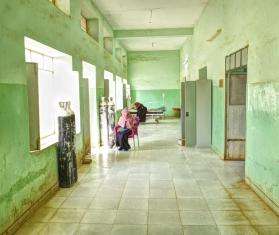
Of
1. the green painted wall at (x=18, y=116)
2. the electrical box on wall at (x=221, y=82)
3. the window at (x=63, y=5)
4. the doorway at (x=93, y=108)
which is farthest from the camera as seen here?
the doorway at (x=93, y=108)

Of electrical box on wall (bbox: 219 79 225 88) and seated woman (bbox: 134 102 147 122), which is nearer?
electrical box on wall (bbox: 219 79 225 88)

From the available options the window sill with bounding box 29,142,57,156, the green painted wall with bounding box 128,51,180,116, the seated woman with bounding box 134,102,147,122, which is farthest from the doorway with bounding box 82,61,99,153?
the green painted wall with bounding box 128,51,180,116

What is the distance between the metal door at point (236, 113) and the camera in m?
6.61

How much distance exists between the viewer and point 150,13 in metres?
9.41

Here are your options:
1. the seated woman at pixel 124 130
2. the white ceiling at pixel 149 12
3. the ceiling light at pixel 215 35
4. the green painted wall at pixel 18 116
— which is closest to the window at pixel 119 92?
the white ceiling at pixel 149 12

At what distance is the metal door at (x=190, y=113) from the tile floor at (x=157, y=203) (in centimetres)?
201

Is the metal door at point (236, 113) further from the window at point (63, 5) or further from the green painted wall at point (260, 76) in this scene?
the window at point (63, 5)

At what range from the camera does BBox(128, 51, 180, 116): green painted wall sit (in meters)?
18.0

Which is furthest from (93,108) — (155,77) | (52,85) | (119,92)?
(155,77)

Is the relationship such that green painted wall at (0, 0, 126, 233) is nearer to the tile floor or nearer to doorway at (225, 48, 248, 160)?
the tile floor

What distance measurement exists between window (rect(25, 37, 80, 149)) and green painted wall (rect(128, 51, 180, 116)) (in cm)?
1201

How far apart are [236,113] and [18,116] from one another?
4.75 meters

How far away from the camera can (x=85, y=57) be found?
721cm

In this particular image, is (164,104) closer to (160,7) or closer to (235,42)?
(160,7)
